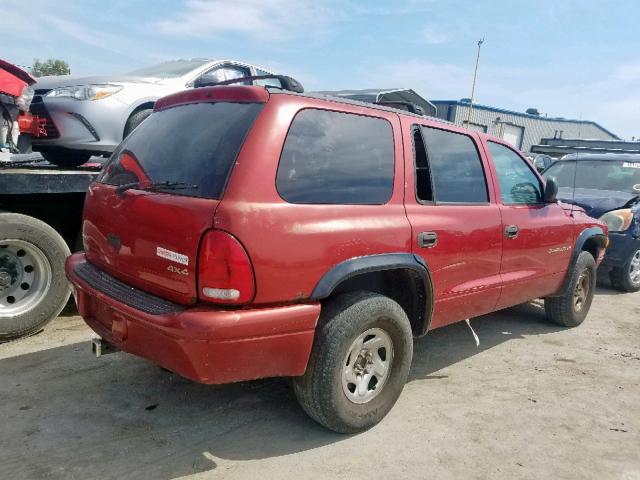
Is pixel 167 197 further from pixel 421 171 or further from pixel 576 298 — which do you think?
pixel 576 298

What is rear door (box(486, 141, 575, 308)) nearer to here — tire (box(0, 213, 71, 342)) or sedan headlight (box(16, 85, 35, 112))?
tire (box(0, 213, 71, 342))

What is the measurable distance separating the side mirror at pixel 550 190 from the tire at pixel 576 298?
0.82 m

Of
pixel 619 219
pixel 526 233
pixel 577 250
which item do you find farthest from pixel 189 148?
pixel 619 219

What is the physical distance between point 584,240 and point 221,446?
369 cm

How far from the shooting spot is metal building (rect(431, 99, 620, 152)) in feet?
94.0

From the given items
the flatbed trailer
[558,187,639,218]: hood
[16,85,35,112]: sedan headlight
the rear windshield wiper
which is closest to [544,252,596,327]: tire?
[558,187,639,218]: hood

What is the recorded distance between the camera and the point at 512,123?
32.3m

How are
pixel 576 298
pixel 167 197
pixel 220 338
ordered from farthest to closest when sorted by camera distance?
1. pixel 576 298
2. pixel 167 197
3. pixel 220 338

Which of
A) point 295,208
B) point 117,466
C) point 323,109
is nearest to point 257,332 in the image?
point 295,208

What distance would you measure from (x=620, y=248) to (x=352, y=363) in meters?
5.19

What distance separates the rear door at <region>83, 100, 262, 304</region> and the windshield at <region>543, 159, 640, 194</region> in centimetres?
587

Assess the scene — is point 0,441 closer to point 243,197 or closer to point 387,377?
point 243,197

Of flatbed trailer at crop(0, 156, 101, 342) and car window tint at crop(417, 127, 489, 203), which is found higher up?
car window tint at crop(417, 127, 489, 203)

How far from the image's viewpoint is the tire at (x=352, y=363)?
2.52m
